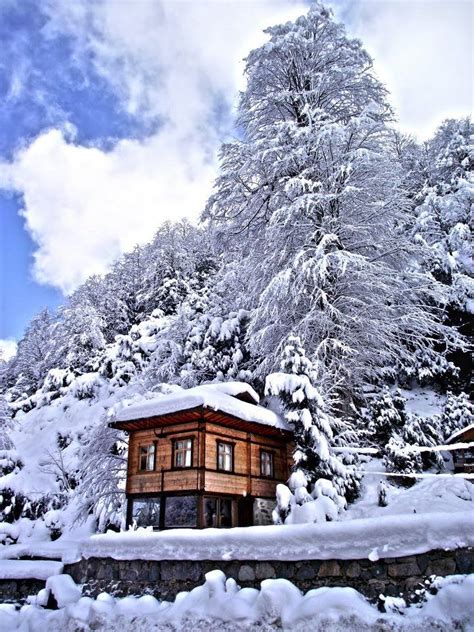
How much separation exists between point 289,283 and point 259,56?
11067 millimetres

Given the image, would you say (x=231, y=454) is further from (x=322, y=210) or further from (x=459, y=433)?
(x=322, y=210)

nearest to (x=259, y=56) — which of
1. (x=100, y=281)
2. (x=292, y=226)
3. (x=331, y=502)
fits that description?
(x=292, y=226)

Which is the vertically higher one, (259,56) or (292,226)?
(259,56)

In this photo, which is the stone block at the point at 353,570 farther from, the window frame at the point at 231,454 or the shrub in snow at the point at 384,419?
the shrub in snow at the point at 384,419

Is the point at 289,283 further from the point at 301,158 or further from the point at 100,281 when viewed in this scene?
the point at 100,281

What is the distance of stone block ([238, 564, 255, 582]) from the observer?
6809 millimetres

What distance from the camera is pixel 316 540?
253 inches

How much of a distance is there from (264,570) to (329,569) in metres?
0.99

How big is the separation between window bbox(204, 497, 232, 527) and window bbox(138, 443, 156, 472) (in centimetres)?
222

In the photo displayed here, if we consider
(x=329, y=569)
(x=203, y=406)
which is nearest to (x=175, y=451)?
(x=203, y=406)

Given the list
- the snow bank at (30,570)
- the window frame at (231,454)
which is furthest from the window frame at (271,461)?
the snow bank at (30,570)

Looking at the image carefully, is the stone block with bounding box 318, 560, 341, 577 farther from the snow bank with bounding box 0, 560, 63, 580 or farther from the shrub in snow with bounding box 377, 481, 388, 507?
the shrub in snow with bounding box 377, 481, 388, 507

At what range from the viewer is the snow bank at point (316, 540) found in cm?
569

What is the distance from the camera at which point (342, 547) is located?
6.23 metres
